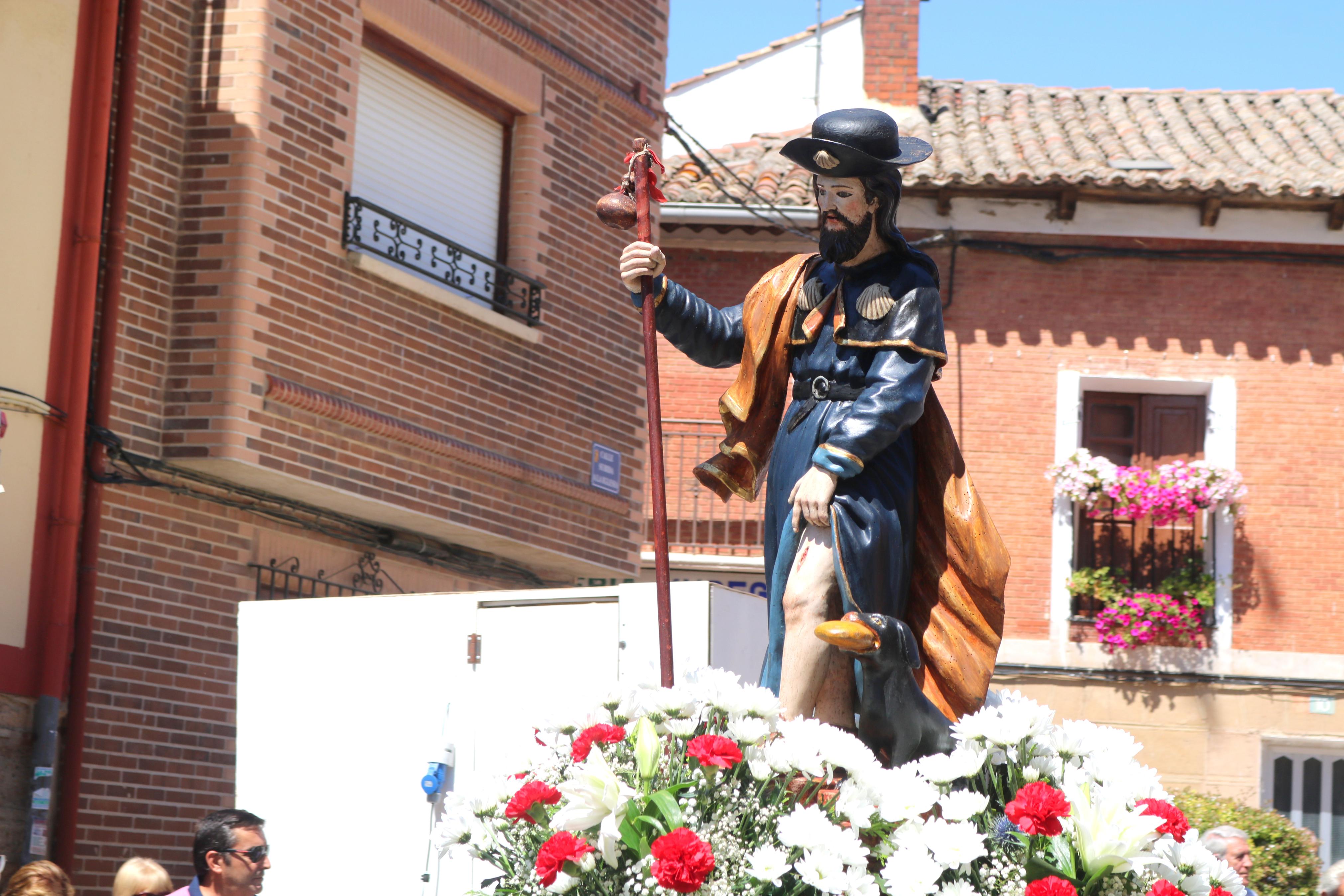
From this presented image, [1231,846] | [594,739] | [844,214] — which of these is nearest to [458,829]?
[594,739]

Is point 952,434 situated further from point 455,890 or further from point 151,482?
point 151,482

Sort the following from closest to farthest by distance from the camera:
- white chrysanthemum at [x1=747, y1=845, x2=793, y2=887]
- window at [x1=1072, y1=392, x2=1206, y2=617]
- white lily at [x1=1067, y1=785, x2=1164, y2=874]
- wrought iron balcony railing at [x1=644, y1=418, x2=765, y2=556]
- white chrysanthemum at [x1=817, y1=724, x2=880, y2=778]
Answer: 1. white chrysanthemum at [x1=747, y1=845, x2=793, y2=887]
2. white lily at [x1=1067, y1=785, x2=1164, y2=874]
3. white chrysanthemum at [x1=817, y1=724, x2=880, y2=778]
4. window at [x1=1072, y1=392, x2=1206, y2=617]
5. wrought iron balcony railing at [x1=644, y1=418, x2=765, y2=556]

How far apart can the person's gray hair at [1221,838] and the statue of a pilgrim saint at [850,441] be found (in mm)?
3059

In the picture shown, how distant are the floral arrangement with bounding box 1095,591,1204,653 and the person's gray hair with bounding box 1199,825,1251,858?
22.1ft

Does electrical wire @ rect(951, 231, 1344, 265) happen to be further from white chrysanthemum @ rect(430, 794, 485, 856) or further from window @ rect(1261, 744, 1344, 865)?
white chrysanthemum @ rect(430, 794, 485, 856)

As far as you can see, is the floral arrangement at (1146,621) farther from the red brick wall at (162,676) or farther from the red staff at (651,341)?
the red staff at (651,341)

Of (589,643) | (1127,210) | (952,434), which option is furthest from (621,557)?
(952,434)

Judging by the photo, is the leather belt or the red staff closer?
the red staff

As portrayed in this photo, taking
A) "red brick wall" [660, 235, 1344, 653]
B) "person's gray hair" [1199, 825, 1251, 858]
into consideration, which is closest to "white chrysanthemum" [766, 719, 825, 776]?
"person's gray hair" [1199, 825, 1251, 858]

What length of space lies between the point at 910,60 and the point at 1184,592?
587 cm

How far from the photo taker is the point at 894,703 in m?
3.84

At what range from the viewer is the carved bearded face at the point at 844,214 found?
13.7 ft

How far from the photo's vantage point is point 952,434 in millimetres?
4328

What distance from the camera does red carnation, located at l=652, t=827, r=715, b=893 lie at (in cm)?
301
